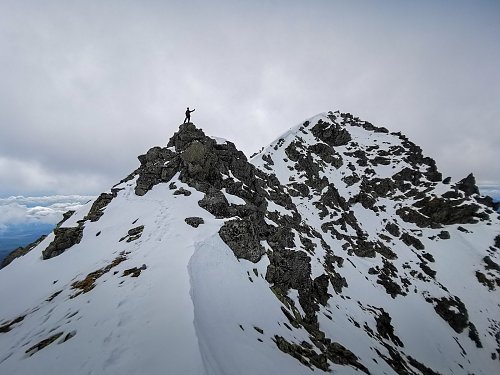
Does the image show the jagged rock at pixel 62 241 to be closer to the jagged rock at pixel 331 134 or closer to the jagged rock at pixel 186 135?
the jagged rock at pixel 186 135

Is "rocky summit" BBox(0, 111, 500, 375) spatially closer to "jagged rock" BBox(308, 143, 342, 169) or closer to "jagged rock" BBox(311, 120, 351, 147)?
"jagged rock" BBox(308, 143, 342, 169)

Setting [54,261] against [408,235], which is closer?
Answer: [54,261]

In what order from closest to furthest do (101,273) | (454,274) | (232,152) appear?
(101,273) → (232,152) → (454,274)

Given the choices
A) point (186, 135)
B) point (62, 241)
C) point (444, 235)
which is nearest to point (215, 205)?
point (62, 241)

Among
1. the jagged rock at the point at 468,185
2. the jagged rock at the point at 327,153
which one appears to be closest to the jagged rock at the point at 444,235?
the jagged rock at the point at 468,185

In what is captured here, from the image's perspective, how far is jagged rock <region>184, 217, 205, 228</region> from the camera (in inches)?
885

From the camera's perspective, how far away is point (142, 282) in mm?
13070

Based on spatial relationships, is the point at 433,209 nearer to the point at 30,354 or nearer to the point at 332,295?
the point at 332,295

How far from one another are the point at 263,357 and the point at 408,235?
265ft

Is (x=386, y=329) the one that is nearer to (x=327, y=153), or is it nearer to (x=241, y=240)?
(x=241, y=240)

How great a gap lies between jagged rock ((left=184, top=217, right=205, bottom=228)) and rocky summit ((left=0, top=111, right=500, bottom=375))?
0.20 metres

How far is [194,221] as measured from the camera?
2292 centimetres

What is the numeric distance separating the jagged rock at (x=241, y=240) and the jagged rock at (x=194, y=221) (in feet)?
7.68

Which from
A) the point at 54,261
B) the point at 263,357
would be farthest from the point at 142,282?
the point at 54,261
